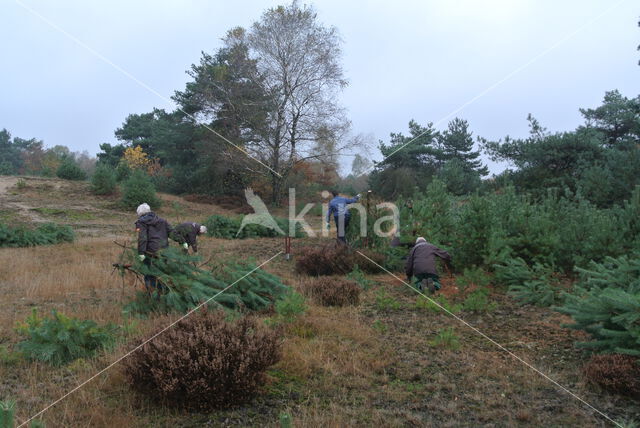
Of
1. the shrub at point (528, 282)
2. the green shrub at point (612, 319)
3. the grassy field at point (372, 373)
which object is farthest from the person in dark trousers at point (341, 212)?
the green shrub at point (612, 319)

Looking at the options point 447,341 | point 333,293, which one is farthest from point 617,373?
point 333,293

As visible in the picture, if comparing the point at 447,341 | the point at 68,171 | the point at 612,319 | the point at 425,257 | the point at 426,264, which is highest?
the point at 68,171

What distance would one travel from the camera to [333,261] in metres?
10.6

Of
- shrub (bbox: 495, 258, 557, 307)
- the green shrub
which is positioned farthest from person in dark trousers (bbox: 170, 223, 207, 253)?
the green shrub

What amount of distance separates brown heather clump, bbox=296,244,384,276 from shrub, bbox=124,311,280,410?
6062 millimetres

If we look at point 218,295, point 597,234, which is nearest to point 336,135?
point 597,234

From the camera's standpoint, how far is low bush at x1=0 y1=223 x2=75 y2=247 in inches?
585

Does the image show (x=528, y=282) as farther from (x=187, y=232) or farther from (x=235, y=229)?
(x=235, y=229)

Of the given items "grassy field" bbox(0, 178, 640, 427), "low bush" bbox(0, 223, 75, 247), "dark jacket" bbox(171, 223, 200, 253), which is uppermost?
"dark jacket" bbox(171, 223, 200, 253)

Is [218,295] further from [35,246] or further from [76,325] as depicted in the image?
[35,246]

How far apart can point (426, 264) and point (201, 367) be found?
5.47m

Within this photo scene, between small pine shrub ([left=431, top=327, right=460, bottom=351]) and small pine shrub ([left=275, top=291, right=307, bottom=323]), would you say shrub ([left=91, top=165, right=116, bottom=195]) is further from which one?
small pine shrub ([left=431, top=327, right=460, bottom=351])

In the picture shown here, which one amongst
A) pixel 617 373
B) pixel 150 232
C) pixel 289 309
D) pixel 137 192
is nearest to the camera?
pixel 617 373

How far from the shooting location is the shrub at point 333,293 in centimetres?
765
